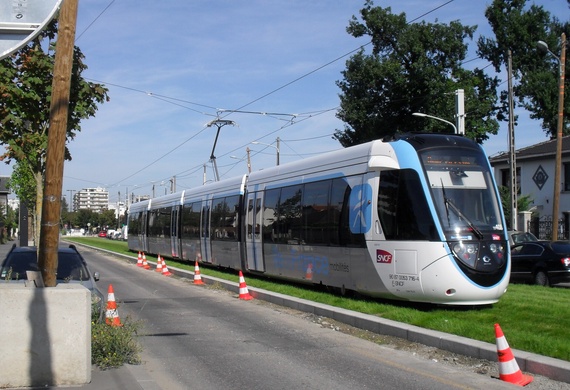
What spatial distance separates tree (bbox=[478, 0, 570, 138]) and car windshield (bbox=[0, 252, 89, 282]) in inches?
1897

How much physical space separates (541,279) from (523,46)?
39.7m

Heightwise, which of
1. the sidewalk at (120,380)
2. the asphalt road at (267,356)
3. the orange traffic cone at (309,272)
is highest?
the orange traffic cone at (309,272)

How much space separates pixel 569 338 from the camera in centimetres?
880

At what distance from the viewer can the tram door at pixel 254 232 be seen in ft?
64.1

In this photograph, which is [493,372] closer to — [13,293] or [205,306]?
[13,293]

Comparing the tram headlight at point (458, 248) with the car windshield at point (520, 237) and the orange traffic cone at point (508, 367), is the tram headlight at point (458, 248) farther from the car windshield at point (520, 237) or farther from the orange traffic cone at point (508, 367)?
the car windshield at point (520, 237)

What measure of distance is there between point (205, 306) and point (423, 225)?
19.1 feet

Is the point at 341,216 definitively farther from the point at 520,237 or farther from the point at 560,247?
the point at 520,237

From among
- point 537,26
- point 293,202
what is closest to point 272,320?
point 293,202

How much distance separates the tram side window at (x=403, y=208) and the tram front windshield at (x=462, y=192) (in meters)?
0.24

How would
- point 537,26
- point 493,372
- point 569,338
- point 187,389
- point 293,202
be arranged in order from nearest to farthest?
point 187,389 → point 493,372 → point 569,338 → point 293,202 → point 537,26

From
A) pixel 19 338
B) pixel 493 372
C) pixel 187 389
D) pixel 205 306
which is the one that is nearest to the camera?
pixel 19 338

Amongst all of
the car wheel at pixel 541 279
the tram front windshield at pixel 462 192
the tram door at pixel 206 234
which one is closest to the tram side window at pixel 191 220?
the tram door at pixel 206 234

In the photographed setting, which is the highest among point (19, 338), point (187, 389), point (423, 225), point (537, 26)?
point (537, 26)
